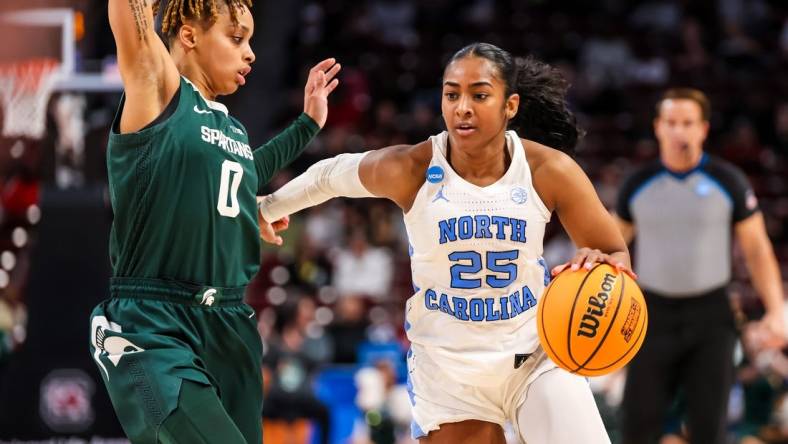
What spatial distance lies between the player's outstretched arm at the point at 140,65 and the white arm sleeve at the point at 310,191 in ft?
3.89

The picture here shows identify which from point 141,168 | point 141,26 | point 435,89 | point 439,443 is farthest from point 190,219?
point 435,89

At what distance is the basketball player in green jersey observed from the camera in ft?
11.4

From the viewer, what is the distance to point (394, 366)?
1073 centimetres

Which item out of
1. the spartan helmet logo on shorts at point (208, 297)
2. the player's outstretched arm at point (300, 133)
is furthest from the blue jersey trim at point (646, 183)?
the spartan helmet logo on shorts at point (208, 297)

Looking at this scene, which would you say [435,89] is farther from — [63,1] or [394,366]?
[63,1]

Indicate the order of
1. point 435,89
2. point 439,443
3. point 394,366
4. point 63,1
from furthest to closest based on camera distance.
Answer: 1. point 435,89
2. point 394,366
3. point 63,1
4. point 439,443

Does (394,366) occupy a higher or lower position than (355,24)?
lower

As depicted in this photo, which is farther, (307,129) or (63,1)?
(63,1)

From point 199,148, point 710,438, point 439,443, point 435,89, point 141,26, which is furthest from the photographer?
point 435,89

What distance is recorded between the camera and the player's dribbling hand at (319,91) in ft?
15.6

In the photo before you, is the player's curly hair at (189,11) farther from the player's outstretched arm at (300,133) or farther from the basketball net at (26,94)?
the basketball net at (26,94)

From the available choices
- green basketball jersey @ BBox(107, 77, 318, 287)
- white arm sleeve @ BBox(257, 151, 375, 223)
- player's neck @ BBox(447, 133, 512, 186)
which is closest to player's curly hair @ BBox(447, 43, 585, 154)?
player's neck @ BBox(447, 133, 512, 186)

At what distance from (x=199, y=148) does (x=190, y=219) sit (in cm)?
24

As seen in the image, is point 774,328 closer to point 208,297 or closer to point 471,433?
point 471,433
